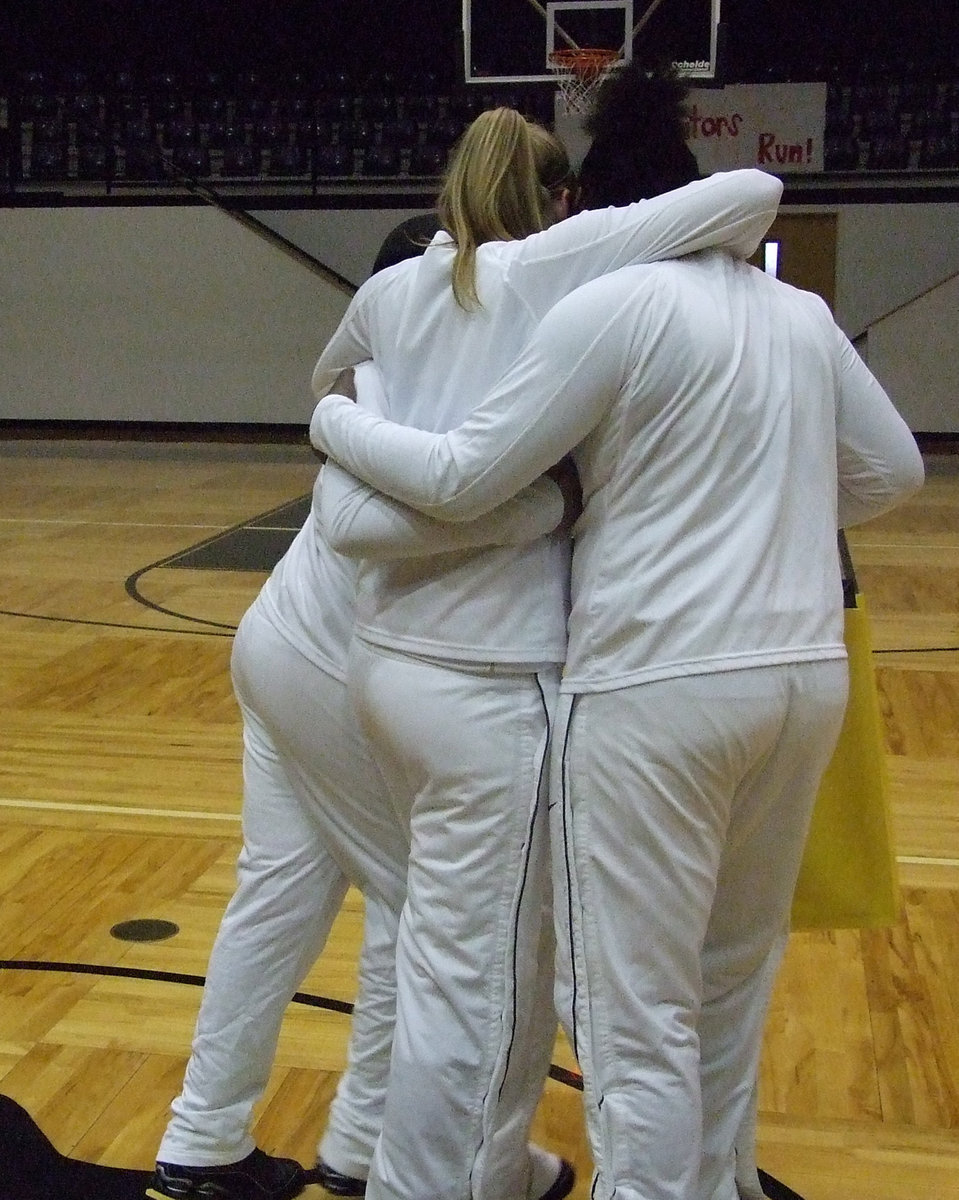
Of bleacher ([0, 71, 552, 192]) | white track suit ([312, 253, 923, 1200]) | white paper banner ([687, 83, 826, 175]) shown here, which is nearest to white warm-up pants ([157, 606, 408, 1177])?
white track suit ([312, 253, 923, 1200])

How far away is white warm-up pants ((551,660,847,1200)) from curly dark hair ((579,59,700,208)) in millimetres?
538

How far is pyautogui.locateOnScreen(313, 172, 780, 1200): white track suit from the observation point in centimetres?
159

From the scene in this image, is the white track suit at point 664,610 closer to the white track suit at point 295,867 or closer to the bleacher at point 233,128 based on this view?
the white track suit at point 295,867

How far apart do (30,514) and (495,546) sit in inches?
275

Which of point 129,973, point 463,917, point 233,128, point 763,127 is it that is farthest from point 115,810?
point 233,128

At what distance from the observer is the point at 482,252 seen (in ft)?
5.18

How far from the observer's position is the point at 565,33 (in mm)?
10359

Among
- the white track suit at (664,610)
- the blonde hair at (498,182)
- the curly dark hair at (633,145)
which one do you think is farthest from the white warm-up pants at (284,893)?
the curly dark hair at (633,145)

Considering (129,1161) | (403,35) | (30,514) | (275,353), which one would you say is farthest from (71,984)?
(403,35)

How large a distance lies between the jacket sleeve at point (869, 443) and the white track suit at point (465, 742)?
186mm

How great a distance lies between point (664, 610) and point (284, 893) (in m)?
0.69

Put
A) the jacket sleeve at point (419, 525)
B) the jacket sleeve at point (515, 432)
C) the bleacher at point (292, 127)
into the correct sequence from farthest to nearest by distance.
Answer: the bleacher at point (292, 127) → the jacket sleeve at point (419, 525) → the jacket sleeve at point (515, 432)

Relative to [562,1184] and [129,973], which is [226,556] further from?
[562,1184]

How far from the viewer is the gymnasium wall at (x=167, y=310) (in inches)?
425
